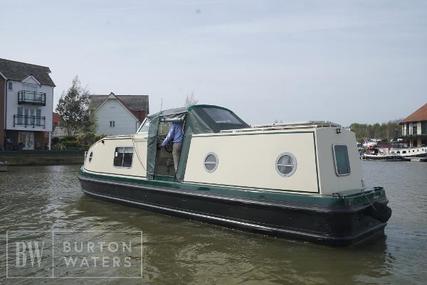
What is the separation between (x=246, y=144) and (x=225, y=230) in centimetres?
193

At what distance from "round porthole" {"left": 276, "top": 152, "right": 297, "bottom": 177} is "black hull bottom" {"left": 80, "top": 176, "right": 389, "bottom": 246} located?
74cm

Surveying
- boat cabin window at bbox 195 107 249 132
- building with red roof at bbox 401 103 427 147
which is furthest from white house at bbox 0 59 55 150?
building with red roof at bbox 401 103 427 147

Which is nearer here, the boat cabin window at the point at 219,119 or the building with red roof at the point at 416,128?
the boat cabin window at the point at 219,119

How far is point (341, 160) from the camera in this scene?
32.0ft

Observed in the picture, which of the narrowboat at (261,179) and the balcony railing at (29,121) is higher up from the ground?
the balcony railing at (29,121)

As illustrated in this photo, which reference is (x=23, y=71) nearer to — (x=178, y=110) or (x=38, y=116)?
(x=38, y=116)

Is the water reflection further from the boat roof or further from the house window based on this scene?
the house window

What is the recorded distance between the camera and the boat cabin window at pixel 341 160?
9492 mm

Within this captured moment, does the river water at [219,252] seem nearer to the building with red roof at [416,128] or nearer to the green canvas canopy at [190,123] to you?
the green canvas canopy at [190,123]

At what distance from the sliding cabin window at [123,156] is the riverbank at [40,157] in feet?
77.4

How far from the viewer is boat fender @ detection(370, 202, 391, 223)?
9297mm

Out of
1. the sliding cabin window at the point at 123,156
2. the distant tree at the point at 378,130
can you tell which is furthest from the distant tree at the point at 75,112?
the distant tree at the point at 378,130

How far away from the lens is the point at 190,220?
36.4 ft

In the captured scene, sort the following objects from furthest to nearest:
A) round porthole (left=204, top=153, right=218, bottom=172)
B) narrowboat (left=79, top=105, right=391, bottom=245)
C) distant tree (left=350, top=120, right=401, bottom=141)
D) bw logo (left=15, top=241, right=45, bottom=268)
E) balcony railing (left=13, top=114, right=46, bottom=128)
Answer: distant tree (left=350, top=120, right=401, bottom=141), balcony railing (left=13, top=114, right=46, bottom=128), round porthole (left=204, top=153, right=218, bottom=172), narrowboat (left=79, top=105, right=391, bottom=245), bw logo (left=15, top=241, right=45, bottom=268)
